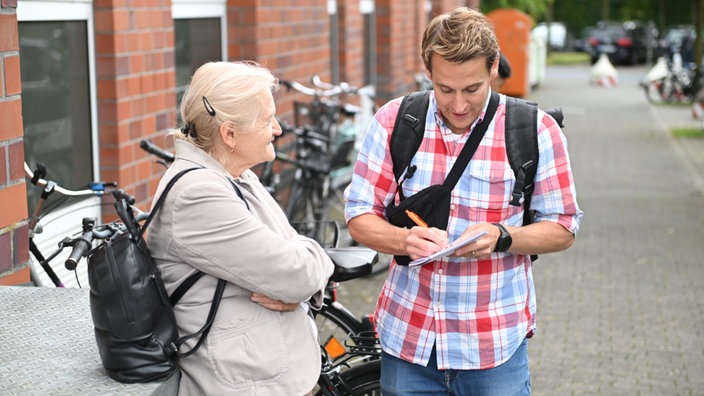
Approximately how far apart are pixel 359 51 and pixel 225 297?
1055cm

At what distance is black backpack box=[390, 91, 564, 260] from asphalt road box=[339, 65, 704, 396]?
289cm

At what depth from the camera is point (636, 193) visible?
12.8m

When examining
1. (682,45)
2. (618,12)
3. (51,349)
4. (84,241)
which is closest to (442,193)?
(84,241)

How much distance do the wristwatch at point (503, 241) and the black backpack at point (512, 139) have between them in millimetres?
115

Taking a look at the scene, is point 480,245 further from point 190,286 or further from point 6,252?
point 6,252

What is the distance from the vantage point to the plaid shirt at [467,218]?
2998 mm

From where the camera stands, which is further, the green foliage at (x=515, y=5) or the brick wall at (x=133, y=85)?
the green foliage at (x=515, y=5)

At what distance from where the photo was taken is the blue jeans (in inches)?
121

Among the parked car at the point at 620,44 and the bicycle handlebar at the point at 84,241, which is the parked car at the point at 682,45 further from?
the bicycle handlebar at the point at 84,241

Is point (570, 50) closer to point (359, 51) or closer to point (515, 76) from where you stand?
point (515, 76)

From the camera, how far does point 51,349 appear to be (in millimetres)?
2586

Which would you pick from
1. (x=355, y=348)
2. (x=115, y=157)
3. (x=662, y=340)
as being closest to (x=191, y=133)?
(x=355, y=348)

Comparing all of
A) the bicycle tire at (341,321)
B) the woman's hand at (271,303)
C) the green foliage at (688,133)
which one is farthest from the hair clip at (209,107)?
the green foliage at (688,133)

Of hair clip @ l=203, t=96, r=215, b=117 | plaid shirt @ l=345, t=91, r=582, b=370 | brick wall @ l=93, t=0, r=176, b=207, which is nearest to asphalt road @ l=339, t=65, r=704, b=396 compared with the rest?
brick wall @ l=93, t=0, r=176, b=207
